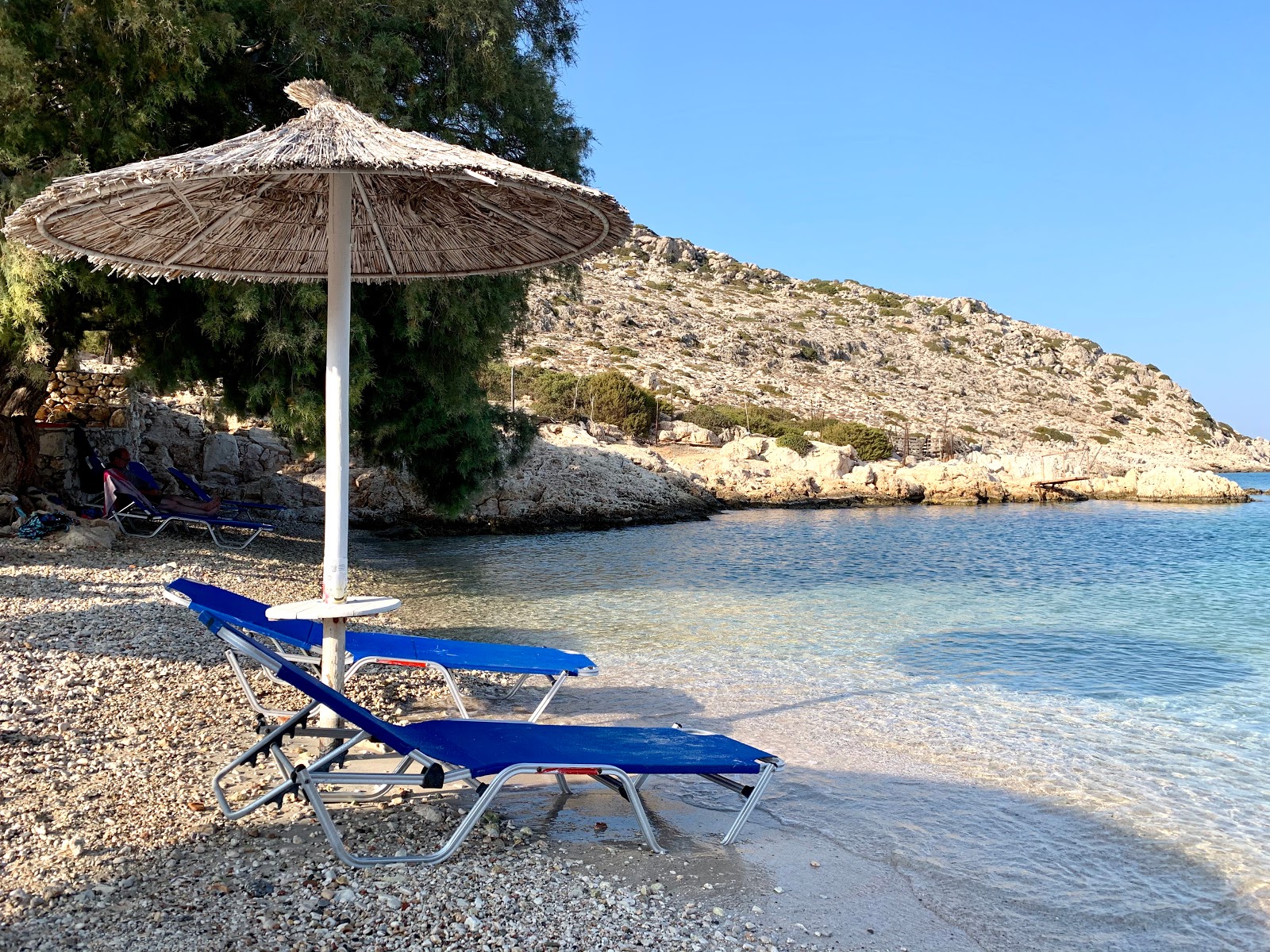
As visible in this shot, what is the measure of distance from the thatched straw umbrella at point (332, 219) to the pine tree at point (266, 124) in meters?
3.31

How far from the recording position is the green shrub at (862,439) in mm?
38438

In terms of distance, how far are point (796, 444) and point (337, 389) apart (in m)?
30.0

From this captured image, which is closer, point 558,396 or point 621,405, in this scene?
point 621,405

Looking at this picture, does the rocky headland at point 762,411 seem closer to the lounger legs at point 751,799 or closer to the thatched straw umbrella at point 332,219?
the thatched straw umbrella at point 332,219

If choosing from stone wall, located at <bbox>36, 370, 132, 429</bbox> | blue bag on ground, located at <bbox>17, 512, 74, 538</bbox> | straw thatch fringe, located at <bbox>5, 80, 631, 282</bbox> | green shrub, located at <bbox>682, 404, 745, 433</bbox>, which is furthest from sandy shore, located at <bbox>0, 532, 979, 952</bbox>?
green shrub, located at <bbox>682, 404, 745, 433</bbox>

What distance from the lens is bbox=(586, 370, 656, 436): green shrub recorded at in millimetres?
34250

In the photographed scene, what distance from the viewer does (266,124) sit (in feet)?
33.5

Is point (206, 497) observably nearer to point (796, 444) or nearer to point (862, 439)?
point (796, 444)

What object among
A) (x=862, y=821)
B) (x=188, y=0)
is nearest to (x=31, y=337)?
(x=188, y=0)

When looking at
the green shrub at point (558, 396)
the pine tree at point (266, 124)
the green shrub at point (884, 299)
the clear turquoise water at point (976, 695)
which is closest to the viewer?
the clear turquoise water at point (976, 695)

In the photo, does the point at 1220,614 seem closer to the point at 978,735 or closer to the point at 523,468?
Result: the point at 978,735

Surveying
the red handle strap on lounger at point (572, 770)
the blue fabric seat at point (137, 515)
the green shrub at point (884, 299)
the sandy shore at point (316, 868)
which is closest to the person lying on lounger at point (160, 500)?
the blue fabric seat at point (137, 515)

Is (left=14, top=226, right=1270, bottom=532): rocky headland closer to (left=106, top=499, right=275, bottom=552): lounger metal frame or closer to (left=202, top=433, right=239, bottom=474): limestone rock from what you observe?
(left=202, top=433, right=239, bottom=474): limestone rock

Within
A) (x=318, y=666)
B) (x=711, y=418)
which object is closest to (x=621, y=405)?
(x=711, y=418)
